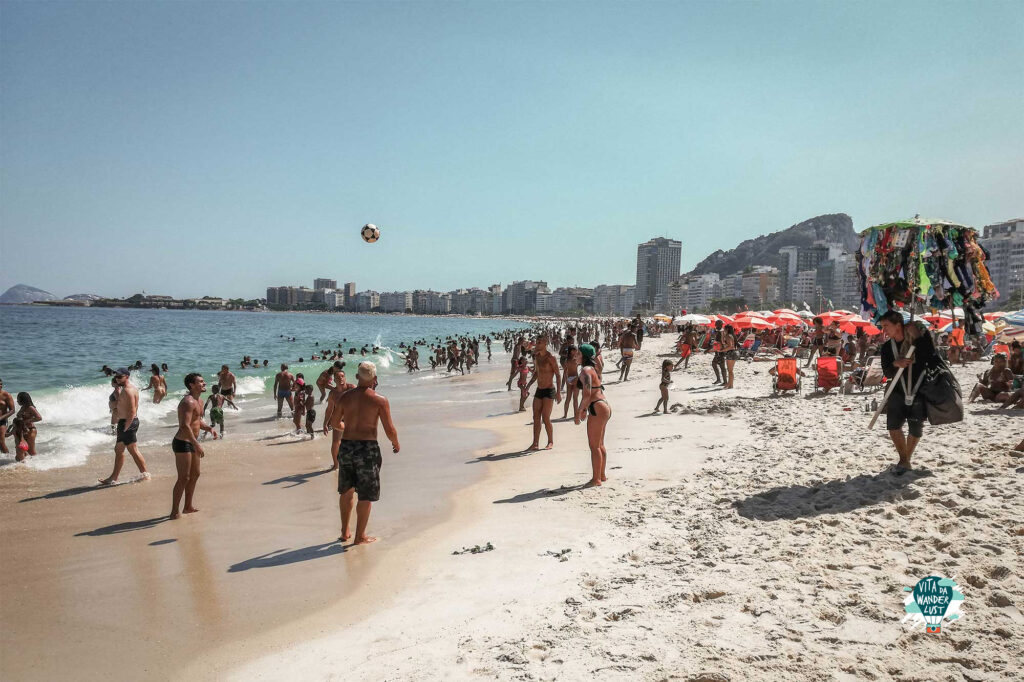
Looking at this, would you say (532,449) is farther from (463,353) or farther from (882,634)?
(463,353)

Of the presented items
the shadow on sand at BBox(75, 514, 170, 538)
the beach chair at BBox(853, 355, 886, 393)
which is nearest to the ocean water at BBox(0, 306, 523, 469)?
the shadow on sand at BBox(75, 514, 170, 538)

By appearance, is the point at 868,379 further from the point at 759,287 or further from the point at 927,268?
the point at 759,287

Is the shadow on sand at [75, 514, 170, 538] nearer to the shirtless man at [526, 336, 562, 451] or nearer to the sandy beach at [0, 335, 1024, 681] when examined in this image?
the sandy beach at [0, 335, 1024, 681]

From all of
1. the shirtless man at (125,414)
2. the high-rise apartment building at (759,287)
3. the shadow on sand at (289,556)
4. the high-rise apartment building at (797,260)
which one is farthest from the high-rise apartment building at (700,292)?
the shadow on sand at (289,556)

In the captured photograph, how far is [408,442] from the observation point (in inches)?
397

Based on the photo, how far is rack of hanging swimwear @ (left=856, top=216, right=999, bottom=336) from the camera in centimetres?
534

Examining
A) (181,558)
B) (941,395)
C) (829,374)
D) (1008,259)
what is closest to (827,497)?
(941,395)

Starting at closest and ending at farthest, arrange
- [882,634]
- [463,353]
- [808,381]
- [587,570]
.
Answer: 1. [882,634]
2. [587,570]
3. [808,381]
4. [463,353]

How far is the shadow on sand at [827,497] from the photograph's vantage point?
453 centimetres

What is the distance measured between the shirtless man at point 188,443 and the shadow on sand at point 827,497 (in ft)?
17.7

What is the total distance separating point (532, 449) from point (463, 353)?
18950 mm

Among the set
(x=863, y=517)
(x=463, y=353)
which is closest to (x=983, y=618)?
(x=863, y=517)

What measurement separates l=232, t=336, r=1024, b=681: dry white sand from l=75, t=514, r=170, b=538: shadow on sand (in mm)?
3049

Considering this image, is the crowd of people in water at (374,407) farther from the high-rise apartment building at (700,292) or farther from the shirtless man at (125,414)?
the high-rise apartment building at (700,292)
